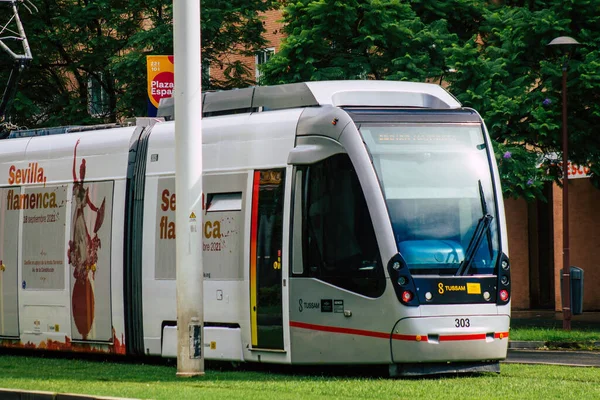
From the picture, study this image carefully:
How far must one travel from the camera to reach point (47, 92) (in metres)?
35.1

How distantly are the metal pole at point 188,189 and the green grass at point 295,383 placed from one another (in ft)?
1.57

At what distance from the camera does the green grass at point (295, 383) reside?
12.5 meters

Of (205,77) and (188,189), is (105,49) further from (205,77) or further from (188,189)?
(188,189)

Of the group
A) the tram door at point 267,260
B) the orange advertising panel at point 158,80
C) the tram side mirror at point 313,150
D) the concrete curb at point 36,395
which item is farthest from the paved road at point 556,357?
the concrete curb at point 36,395

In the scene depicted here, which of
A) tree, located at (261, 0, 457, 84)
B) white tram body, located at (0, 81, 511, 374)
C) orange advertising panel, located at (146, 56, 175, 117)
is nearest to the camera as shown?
white tram body, located at (0, 81, 511, 374)

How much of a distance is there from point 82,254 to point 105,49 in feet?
51.7

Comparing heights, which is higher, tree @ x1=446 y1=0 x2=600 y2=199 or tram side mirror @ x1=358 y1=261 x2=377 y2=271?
tree @ x1=446 y1=0 x2=600 y2=199

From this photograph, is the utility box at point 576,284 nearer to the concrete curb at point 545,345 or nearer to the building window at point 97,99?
the concrete curb at point 545,345

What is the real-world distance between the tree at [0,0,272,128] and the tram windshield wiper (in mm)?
17074

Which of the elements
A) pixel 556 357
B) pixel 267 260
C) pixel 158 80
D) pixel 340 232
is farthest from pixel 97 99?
pixel 340 232

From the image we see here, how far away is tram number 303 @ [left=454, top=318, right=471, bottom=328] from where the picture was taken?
1457 cm

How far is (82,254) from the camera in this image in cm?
1873

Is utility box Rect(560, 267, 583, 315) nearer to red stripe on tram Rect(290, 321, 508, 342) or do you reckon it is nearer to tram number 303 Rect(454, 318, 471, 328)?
red stripe on tram Rect(290, 321, 508, 342)

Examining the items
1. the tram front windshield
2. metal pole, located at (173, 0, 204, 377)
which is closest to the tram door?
metal pole, located at (173, 0, 204, 377)
